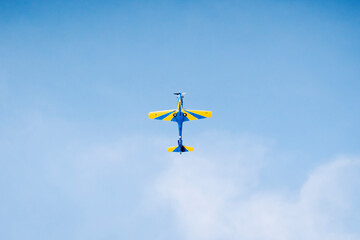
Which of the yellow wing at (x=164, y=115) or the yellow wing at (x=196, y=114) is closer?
the yellow wing at (x=196, y=114)

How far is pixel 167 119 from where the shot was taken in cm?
16350

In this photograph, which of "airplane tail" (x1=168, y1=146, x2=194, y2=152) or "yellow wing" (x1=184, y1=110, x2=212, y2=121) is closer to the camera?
"yellow wing" (x1=184, y1=110, x2=212, y2=121)

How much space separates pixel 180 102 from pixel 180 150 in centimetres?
1053

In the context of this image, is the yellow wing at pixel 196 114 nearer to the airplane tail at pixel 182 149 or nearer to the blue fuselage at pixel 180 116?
the blue fuselage at pixel 180 116

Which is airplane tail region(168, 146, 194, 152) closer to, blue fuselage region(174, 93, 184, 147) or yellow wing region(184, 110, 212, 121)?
blue fuselage region(174, 93, 184, 147)

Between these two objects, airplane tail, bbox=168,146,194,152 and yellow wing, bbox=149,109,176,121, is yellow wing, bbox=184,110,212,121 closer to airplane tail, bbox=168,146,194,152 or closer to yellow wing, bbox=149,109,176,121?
yellow wing, bbox=149,109,176,121

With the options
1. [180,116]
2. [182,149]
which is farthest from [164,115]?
[182,149]

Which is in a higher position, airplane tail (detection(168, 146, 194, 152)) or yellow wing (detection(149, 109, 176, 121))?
yellow wing (detection(149, 109, 176, 121))

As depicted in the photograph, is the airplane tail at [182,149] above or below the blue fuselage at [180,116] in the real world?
below

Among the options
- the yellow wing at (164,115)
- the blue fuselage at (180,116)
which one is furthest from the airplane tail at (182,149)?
the yellow wing at (164,115)

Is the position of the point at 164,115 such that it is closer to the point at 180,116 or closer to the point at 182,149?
the point at 180,116

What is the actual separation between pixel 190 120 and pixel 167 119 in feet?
15.9

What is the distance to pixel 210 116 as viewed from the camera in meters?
163

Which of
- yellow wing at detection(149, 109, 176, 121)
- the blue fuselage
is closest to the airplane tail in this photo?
the blue fuselage
